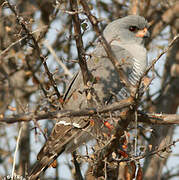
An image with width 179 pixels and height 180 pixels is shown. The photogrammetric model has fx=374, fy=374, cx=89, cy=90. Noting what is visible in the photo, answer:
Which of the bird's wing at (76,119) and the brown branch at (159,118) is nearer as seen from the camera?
the brown branch at (159,118)

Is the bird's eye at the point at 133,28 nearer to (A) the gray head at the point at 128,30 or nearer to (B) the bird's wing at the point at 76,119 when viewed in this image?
(A) the gray head at the point at 128,30

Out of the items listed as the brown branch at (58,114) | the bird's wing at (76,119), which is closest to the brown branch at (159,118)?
the brown branch at (58,114)

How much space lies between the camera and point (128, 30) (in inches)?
179

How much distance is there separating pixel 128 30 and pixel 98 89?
3.89 ft

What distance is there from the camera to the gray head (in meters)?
4.43

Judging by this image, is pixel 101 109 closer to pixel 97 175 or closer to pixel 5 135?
pixel 97 175

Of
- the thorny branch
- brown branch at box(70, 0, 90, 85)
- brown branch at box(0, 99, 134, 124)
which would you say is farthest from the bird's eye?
brown branch at box(0, 99, 134, 124)

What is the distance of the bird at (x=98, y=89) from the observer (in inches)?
131

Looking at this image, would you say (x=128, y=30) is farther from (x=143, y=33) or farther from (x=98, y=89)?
(x=98, y=89)

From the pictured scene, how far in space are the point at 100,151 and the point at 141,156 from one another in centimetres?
32

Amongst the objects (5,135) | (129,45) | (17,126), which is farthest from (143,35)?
(5,135)

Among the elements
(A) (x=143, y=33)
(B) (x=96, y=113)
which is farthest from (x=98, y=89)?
(B) (x=96, y=113)

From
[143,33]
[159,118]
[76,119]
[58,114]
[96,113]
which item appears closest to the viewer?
[58,114]

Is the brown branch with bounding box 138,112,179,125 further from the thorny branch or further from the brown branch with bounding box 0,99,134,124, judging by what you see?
the brown branch with bounding box 0,99,134,124
